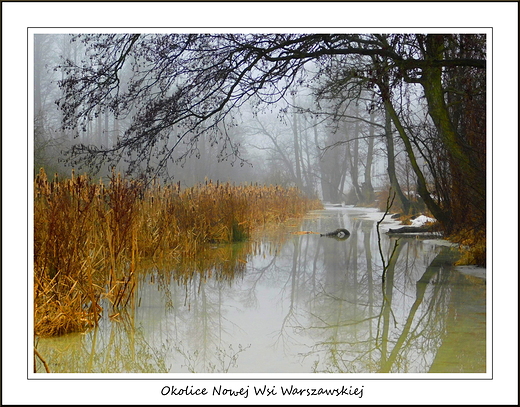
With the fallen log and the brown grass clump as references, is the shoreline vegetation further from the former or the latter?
the brown grass clump

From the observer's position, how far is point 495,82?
3250mm

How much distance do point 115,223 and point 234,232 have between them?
3.93m

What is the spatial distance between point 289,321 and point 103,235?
138 cm

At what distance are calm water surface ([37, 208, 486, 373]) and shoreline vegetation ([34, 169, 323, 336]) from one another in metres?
0.16

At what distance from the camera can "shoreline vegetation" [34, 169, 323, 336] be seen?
10.4 feet

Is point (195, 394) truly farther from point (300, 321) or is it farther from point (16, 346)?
point (300, 321)

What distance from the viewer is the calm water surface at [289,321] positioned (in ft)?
9.05

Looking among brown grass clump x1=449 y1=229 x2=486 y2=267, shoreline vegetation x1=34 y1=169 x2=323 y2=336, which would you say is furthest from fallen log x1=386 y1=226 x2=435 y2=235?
shoreline vegetation x1=34 y1=169 x2=323 y2=336

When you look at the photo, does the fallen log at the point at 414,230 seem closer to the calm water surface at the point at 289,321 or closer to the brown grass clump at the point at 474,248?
the calm water surface at the point at 289,321

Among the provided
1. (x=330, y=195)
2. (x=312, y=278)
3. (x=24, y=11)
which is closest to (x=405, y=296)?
(x=312, y=278)

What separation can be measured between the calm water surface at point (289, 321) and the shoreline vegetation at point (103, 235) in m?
0.16

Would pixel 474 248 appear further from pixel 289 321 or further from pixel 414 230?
pixel 414 230

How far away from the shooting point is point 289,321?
141 inches

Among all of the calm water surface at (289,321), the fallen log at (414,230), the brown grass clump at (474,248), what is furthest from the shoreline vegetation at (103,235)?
the brown grass clump at (474,248)
